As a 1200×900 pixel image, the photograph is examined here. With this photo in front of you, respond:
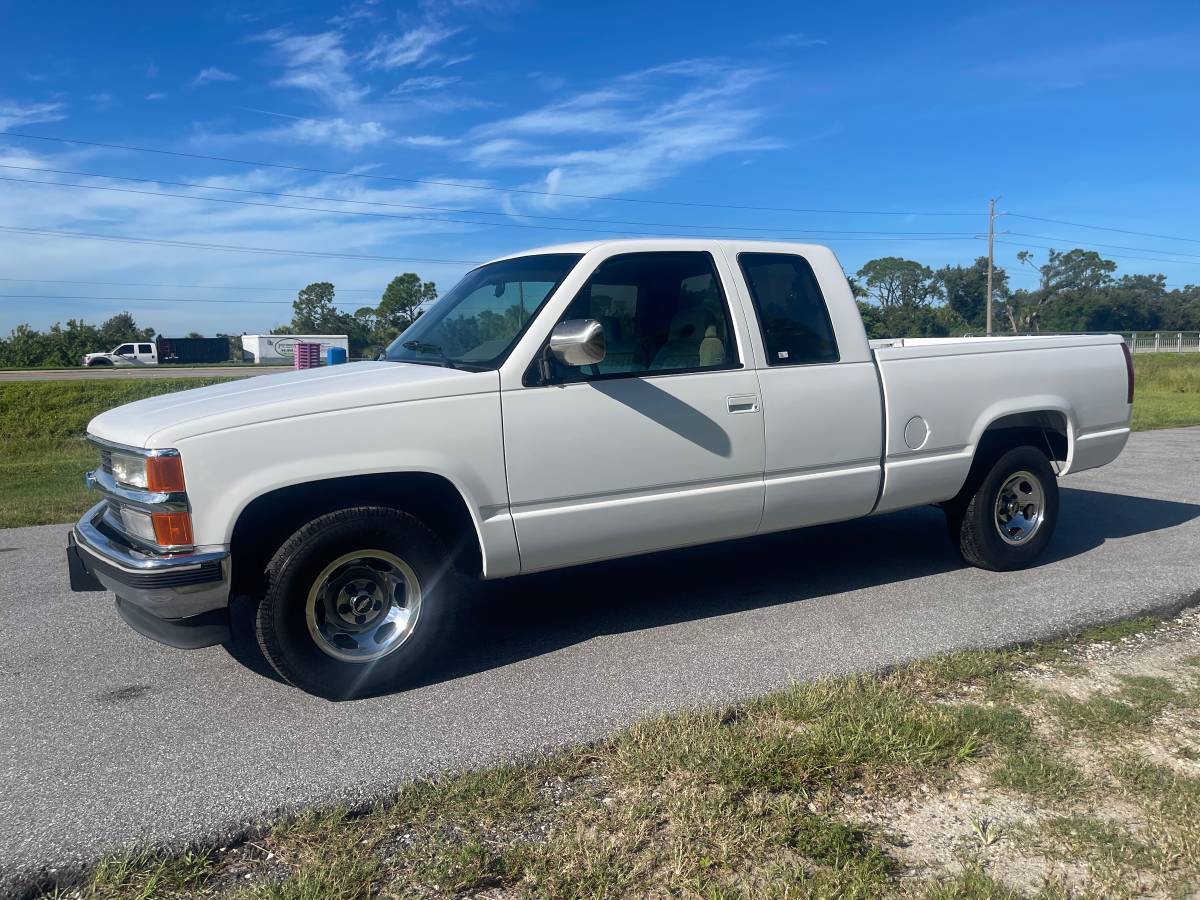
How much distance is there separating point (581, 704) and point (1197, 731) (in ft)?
8.00

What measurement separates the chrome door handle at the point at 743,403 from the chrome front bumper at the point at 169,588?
2502 mm

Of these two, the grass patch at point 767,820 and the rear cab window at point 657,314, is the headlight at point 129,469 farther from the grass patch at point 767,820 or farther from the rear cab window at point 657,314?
the rear cab window at point 657,314

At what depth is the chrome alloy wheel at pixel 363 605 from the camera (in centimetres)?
412

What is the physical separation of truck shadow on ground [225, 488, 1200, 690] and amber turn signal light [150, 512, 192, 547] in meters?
0.99

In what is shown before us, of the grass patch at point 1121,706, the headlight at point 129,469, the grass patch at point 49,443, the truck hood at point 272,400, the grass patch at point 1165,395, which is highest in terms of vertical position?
the truck hood at point 272,400

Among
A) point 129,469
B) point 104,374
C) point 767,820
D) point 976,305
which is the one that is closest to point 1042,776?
point 767,820

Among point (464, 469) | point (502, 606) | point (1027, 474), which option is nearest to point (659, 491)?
point (464, 469)

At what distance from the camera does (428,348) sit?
5.07m

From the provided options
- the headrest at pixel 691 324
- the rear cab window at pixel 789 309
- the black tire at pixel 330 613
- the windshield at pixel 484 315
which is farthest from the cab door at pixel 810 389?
the black tire at pixel 330 613

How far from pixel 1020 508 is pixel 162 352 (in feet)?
203

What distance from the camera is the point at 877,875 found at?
276 cm

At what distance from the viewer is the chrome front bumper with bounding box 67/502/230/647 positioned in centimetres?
381

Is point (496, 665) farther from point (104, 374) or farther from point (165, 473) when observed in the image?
point (104, 374)

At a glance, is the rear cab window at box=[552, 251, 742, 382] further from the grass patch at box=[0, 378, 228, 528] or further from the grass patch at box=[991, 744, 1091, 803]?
the grass patch at box=[0, 378, 228, 528]
